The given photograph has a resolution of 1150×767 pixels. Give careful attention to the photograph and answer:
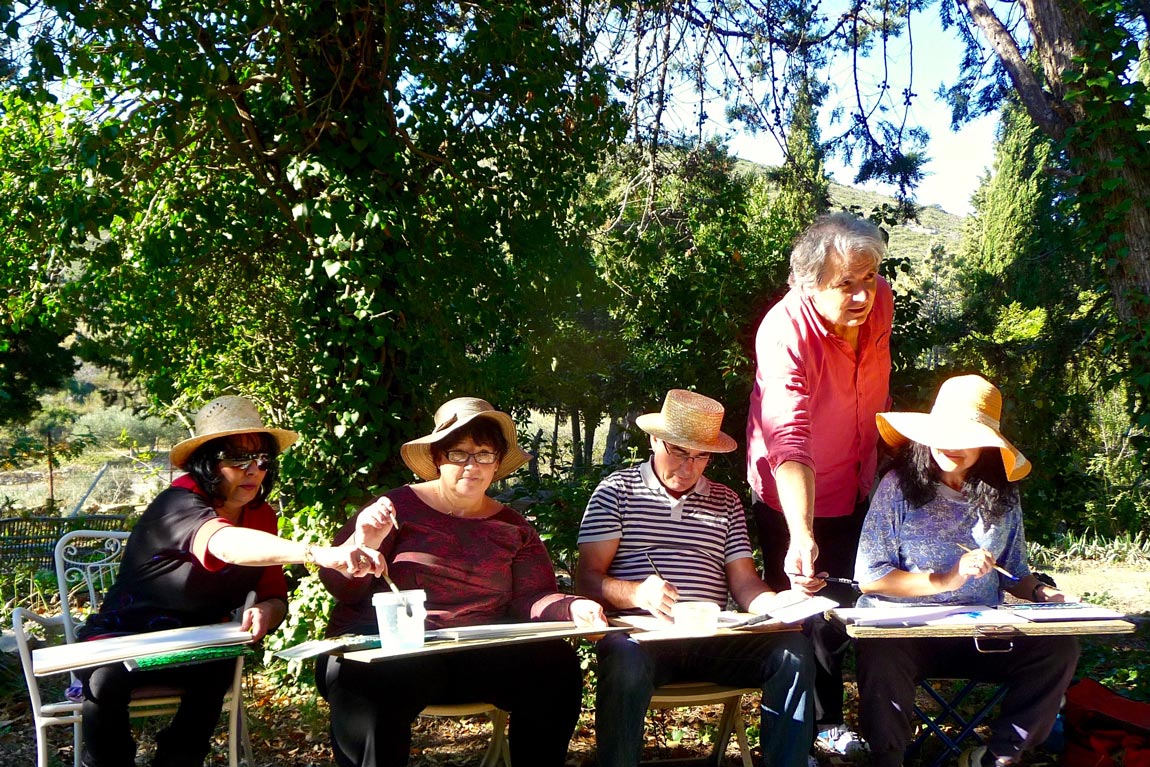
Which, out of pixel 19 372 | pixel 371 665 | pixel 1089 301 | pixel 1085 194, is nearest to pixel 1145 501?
pixel 1089 301

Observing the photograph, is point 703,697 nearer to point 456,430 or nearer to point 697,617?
point 697,617

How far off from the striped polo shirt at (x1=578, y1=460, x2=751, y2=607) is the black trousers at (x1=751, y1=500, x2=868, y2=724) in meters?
0.13

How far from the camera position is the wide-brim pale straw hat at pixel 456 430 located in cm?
289

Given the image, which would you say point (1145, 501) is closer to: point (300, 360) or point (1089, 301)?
point (1089, 301)

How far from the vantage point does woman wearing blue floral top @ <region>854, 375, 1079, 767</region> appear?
114 inches

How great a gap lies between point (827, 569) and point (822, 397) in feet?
1.96

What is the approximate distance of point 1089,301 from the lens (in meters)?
7.84

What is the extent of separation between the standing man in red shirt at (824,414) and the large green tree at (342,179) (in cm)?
162

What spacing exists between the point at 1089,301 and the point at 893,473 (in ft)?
18.8

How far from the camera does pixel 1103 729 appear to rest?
3.22m

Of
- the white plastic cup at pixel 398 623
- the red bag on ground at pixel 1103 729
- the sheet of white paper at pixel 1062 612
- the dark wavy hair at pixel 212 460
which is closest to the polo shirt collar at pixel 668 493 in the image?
Answer: the sheet of white paper at pixel 1062 612

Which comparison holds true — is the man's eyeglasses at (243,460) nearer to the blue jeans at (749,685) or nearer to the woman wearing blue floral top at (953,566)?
the blue jeans at (749,685)

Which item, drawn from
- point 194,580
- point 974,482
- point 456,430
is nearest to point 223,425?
point 194,580

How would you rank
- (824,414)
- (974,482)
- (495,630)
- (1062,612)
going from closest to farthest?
1. (495,630)
2. (1062,612)
3. (974,482)
4. (824,414)
